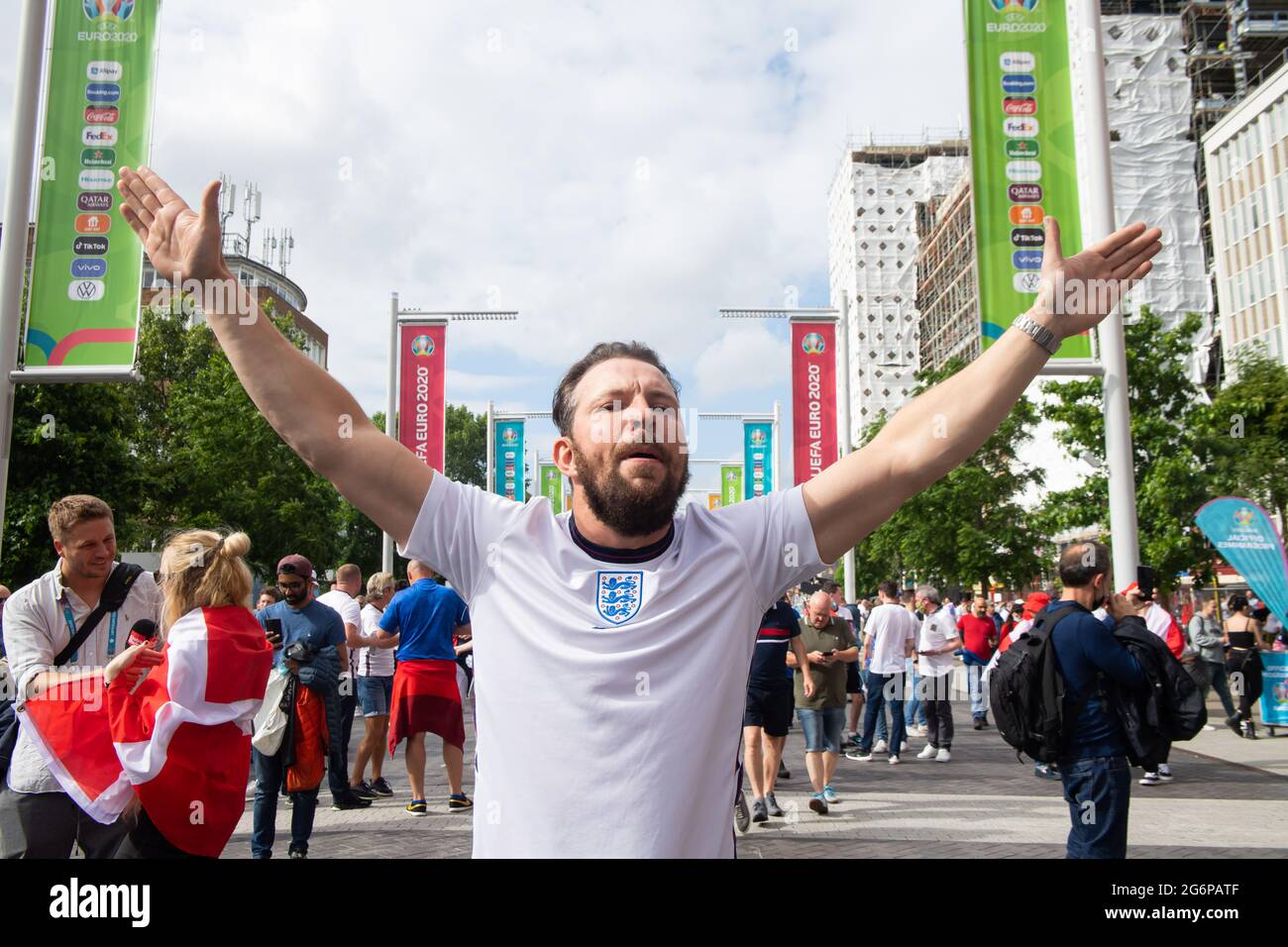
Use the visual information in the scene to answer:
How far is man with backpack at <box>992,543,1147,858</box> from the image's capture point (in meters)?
4.95

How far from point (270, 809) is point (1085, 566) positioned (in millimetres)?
5207

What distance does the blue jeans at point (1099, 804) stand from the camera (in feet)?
16.0

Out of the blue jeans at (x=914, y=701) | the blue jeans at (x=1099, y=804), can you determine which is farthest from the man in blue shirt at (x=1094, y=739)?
the blue jeans at (x=914, y=701)

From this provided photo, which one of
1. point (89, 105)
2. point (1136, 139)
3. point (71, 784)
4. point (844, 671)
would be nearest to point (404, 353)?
point (89, 105)

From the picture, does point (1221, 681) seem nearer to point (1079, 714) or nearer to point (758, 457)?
point (1079, 714)

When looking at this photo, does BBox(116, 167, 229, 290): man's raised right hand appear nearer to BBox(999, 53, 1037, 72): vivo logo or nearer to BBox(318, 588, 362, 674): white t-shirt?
BBox(318, 588, 362, 674): white t-shirt

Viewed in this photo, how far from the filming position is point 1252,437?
21359 mm

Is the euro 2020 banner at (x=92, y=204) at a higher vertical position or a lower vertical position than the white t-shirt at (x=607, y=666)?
higher

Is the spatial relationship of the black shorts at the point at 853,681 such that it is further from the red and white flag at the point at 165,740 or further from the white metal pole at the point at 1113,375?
the red and white flag at the point at 165,740

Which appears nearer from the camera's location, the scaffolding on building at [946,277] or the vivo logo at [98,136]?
the vivo logo at [98,136]

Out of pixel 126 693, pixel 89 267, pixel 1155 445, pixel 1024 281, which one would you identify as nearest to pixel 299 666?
pixel 126 693

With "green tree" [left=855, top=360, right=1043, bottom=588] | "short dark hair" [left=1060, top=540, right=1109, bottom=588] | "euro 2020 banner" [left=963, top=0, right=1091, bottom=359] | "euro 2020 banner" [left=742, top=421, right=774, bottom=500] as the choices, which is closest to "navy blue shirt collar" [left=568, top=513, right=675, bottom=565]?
"short dark hair" [left=1060, top=540, right=1109, bottom=588]

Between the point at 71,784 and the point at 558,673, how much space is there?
293cm
